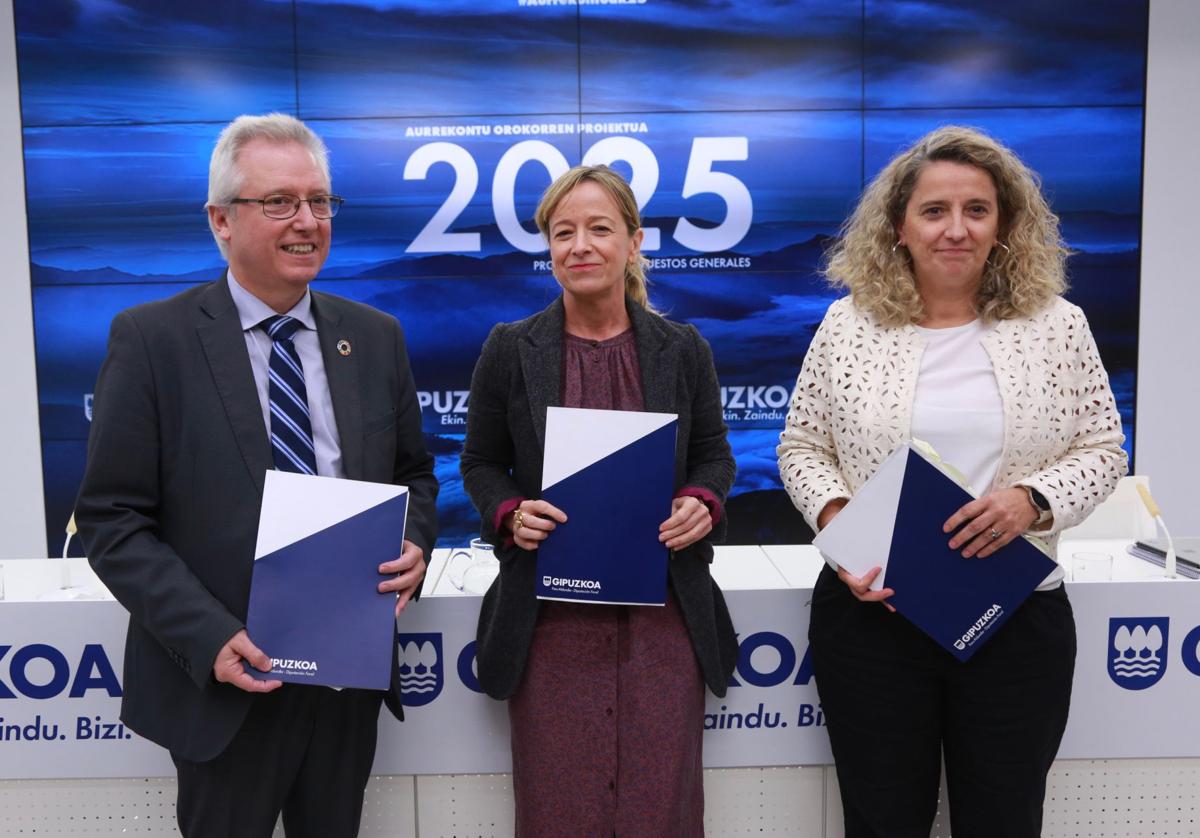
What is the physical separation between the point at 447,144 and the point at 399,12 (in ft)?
2.20

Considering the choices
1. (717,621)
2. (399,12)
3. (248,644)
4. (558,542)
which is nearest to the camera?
(248,644)

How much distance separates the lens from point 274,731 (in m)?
1.50

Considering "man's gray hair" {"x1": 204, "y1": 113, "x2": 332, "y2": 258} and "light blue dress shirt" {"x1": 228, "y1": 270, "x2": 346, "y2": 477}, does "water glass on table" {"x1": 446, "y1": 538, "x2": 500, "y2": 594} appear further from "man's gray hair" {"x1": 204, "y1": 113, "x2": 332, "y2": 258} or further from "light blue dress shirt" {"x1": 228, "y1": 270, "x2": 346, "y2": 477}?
"man's gray hair" {"x1": 204, "y1": 113, "x2": 332, "y2": 258}

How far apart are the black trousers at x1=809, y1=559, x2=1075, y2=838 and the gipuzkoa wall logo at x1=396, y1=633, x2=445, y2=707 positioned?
2.90ft

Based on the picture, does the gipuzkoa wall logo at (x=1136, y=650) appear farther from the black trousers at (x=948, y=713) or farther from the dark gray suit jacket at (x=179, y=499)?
the dark gray suit jacket at (x=179, y=499)

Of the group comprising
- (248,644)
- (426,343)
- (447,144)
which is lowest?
(248,644)

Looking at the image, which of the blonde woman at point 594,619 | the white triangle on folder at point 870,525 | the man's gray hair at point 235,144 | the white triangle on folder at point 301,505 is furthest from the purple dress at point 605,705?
the man's gray hair at point 235,144

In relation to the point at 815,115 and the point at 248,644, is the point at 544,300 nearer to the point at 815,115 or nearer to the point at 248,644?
the point at 815,115

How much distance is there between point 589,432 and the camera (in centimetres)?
157

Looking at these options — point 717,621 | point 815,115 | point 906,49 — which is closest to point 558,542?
point 717,621

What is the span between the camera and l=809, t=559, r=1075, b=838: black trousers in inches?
62.7

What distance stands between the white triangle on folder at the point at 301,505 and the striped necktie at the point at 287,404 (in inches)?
3.3

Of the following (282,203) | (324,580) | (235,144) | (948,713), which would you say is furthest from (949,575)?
(235,144)

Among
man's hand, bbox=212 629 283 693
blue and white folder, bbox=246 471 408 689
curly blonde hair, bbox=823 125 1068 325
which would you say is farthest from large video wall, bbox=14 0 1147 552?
man's hand, bbox=212 629 283 693
